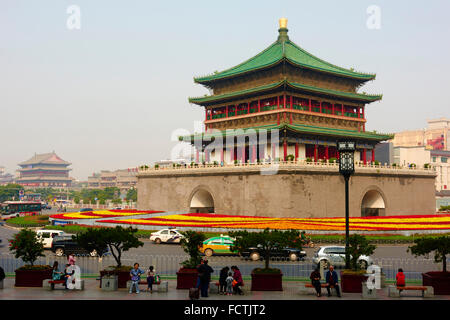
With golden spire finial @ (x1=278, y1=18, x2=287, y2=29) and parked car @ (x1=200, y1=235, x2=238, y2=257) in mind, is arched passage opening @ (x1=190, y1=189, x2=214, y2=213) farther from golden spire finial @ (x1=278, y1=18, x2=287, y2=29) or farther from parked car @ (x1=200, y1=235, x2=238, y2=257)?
parked car @ (x1=200, y1=235, x2=238, y2=257)

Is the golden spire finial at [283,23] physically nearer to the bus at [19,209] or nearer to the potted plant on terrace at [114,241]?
the bus at [19,209]

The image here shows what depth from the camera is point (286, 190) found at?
51.1 m

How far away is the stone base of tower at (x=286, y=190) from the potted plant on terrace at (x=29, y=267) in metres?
34.0

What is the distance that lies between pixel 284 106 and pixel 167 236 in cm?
2709

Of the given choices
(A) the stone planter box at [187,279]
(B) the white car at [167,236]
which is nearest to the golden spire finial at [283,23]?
(B) the white car at [167,236]

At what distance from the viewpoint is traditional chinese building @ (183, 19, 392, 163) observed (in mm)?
58438

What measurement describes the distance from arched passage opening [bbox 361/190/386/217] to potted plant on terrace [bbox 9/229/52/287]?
46824mm

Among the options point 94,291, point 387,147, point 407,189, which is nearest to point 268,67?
point 407,189

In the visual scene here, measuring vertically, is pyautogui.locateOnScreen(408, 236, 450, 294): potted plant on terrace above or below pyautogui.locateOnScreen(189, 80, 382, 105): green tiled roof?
below

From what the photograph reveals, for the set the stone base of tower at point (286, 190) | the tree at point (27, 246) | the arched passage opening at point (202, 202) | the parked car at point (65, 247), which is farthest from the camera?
the arched passage opening at point (202, 202)

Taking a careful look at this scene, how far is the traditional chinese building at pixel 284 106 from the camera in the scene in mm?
58438

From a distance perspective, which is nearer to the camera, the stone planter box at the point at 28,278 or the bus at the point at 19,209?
the stone planter box at the point at 28,278

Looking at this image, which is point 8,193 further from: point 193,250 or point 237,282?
point 237,282

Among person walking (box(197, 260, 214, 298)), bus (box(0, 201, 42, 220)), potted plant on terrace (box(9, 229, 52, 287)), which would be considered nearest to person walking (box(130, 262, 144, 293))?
person walking (box(197, 260, 214, 298))
